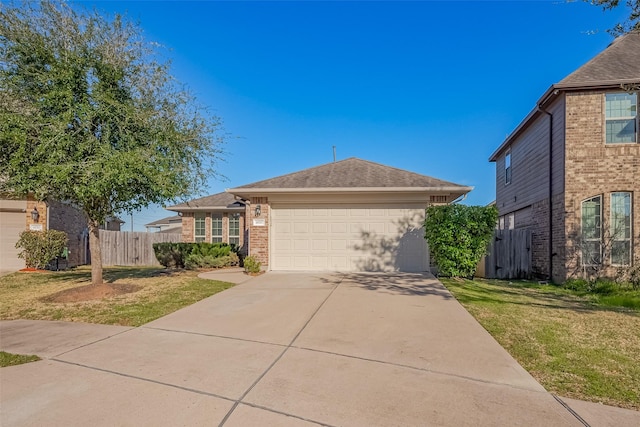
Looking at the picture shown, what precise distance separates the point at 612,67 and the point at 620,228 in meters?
4.66

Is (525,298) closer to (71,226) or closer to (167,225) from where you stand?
(71,226)

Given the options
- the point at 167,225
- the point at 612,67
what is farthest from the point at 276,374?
the point at 167,225

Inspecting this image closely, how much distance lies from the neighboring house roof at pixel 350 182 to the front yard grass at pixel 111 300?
141 inches

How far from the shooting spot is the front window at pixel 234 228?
16609 millimetres

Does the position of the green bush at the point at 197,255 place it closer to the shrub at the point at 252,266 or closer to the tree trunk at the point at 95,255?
the shrub at the point at 252,266

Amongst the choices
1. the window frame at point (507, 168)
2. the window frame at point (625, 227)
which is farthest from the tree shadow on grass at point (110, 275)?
the window frame at point (507, 168)

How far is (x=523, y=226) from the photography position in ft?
42.8

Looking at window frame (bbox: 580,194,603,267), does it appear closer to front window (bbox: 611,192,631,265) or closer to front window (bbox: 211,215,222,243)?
front window (bbox: 611,192,631,265)

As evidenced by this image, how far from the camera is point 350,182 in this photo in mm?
11102

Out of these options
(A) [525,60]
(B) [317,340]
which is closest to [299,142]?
(A) [525,60]

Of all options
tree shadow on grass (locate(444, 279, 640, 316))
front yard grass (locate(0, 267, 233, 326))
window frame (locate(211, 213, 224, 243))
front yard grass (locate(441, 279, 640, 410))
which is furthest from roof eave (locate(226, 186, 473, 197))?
window frame (locate(211, 213, 224, 243))

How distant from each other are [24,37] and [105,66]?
1489 millimetres

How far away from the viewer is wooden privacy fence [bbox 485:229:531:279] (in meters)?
11.5

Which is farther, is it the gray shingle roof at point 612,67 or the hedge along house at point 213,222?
the hedge along house at point 213,222
